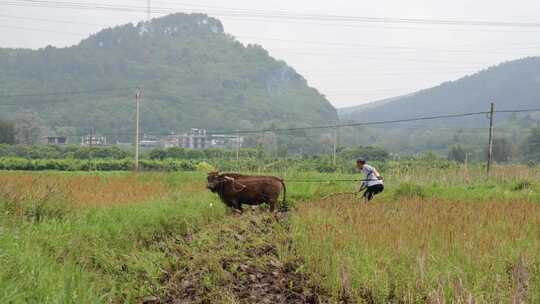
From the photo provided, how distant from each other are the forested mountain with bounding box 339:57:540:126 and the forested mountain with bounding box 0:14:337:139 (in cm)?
2187

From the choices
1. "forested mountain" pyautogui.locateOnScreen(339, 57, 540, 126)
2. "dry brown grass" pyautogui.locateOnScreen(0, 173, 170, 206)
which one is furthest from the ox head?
"forested mountain" pyautogui.locateOnScreen(339, 57, 540, 126)

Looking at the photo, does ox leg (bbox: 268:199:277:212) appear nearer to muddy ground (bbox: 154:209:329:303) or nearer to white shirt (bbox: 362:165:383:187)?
Answer: white shirt (bbox: 362:165:383:187)

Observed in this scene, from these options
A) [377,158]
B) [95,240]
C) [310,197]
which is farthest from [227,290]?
[377,158]

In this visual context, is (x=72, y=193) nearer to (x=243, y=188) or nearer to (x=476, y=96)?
(x=243, y=188)

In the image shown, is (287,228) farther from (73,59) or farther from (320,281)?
(73,59)

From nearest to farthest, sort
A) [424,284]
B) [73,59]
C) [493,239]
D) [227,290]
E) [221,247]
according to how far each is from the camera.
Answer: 1. [424,284]
2. [227,290]
3. [493,239]
4. [221,247]
5. [73,59]

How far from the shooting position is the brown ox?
11648 millimetres

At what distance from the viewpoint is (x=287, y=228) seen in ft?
30.9

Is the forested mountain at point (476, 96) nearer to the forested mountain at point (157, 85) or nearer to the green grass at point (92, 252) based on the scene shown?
the forested mountain at point (157, 85)

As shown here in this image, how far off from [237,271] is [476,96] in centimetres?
9757

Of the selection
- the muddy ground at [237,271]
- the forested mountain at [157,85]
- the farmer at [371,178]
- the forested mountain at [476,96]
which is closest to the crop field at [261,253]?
the muddy ground at [237,271]

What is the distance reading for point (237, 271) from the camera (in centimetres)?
666

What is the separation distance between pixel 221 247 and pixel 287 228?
2005mm

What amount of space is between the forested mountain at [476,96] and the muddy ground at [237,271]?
247 ft
